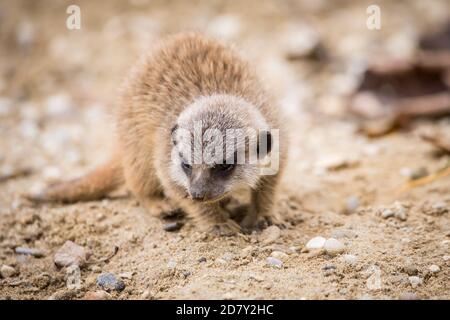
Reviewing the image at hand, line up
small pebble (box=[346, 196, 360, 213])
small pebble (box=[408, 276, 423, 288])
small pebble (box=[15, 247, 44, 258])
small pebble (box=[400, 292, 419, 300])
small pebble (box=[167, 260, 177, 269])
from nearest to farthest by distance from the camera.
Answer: small pebble (box=[400, 292, 419, 300])
small pebble (box=[408, 276, 423, 288])
small pebble (box=[167, 260, 177, 269])
small pebble (box=[15, 247, 44, 258])
small pebble (box=[346, 196, 360, 213])

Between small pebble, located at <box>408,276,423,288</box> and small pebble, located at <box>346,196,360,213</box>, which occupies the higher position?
small pebble, located at <box>346,196,360,213</box>

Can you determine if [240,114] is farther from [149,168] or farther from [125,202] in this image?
[125,202]

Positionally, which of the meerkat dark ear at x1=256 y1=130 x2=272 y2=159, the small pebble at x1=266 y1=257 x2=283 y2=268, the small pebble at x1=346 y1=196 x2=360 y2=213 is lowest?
the small pebble at x1=266 y1=257 x2=283 y2=268

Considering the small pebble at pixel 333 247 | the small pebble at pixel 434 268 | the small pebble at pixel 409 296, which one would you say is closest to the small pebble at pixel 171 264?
the small pebble at pixel 333 247

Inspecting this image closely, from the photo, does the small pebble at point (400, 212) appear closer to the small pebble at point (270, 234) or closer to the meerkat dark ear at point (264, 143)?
the small pebble at point (270, 234)

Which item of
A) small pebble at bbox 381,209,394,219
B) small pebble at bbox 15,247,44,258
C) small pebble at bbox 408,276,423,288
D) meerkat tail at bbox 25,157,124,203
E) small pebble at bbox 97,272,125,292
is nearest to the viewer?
small pebble at bbox 408,276,423,288

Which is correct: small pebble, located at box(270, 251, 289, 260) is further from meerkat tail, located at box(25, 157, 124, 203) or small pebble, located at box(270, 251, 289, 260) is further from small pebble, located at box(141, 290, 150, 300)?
meerkat tail, located at box(25, 157, 124, 203)

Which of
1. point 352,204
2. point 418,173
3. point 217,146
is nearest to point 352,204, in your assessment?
point 352,204

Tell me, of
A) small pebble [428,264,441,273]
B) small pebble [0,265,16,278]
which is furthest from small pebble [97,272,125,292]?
small pebble [428,264,441,273]
